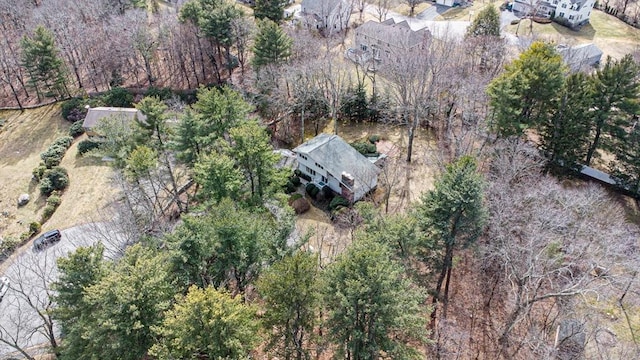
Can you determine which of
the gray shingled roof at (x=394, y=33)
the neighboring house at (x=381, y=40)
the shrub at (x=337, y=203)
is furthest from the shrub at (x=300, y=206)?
the gray shingled roof at (x=394, y=33)

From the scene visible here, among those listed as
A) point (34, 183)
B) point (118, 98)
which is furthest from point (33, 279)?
point (118, 98)

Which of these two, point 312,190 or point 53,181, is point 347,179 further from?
point 53,181

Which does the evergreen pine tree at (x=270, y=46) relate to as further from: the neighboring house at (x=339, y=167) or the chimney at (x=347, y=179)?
the chimney at (x=347, y=179)

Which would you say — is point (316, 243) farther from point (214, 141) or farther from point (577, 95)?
point (577, 95)

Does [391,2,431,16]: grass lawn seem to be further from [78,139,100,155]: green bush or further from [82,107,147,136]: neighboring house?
[78,139,100,155]: green bush

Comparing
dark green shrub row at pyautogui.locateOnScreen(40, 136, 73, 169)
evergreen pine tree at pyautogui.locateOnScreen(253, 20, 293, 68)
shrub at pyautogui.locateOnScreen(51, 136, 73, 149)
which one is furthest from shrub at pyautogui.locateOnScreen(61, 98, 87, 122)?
evergreen pine tree at pyautogui.locateOnScreen(253, 20, 293, 68)
